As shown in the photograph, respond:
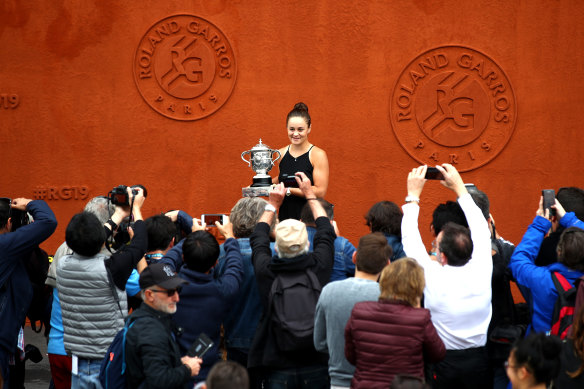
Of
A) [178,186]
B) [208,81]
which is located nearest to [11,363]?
[178,186]

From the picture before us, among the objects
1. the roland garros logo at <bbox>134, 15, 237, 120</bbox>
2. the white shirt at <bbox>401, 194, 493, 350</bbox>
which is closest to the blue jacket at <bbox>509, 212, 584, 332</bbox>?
the white shirt at <bbox>401, 194, 493, 350</bbox>

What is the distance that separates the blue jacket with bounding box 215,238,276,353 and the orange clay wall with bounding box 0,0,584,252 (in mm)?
3497

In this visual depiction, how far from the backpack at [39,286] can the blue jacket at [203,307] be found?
1450 mm

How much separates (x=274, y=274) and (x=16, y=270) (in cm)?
172

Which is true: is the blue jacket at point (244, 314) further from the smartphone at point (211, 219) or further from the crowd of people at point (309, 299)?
the smartphone at point (211, 219)

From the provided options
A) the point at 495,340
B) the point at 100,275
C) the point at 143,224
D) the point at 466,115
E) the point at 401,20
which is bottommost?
the point at 495,340

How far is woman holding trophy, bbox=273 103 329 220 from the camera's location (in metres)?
6.09

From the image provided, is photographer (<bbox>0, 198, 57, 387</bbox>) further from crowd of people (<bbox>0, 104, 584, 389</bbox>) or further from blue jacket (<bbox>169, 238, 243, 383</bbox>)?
blue jacket (<bbox>169, 238, 243, 383</bbox>)

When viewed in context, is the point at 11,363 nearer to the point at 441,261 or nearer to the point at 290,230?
the point at 290,230

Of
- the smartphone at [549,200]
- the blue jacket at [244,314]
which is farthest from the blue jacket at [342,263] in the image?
the smartphone at [549,200]

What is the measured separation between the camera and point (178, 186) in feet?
25.5

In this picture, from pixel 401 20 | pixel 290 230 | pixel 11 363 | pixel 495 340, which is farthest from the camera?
pixel 401 20

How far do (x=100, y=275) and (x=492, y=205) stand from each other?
4.92 meters

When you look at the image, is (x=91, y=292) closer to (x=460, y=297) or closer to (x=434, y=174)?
(x=460, y=297)
